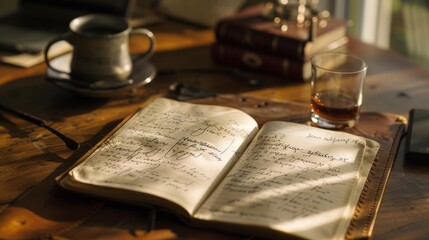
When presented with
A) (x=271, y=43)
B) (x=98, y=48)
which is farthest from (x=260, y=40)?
(x=98, y=48)

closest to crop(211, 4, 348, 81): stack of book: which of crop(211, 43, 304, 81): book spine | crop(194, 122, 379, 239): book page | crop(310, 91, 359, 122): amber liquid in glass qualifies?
crop(211, 43, 304, 81): book spine

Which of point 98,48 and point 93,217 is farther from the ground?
point 98,48

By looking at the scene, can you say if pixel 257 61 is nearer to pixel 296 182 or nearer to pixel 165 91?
pixel 165 91

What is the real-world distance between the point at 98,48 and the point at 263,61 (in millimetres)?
350

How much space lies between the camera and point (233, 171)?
3.04 ft

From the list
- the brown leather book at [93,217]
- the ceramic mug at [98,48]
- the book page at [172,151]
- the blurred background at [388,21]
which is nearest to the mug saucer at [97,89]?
the ceramic mug at [98,48]

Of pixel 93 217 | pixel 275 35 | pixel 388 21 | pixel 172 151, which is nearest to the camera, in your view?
pixel 93 217

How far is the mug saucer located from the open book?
15 cm

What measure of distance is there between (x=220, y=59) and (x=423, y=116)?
479 millimetres

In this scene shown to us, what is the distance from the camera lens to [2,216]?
0.85 meters

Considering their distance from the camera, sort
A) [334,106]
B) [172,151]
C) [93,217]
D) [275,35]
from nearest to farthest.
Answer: [93,217] < [172,151] < [334,106] < [275,35]

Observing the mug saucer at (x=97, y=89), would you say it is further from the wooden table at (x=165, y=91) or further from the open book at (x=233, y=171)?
the open book at (x=233, y=171)

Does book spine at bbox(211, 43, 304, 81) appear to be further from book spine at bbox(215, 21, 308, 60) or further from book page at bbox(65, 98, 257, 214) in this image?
book page at bbox(65, 98, 257, 214)

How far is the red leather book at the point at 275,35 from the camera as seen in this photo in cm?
A: 131
